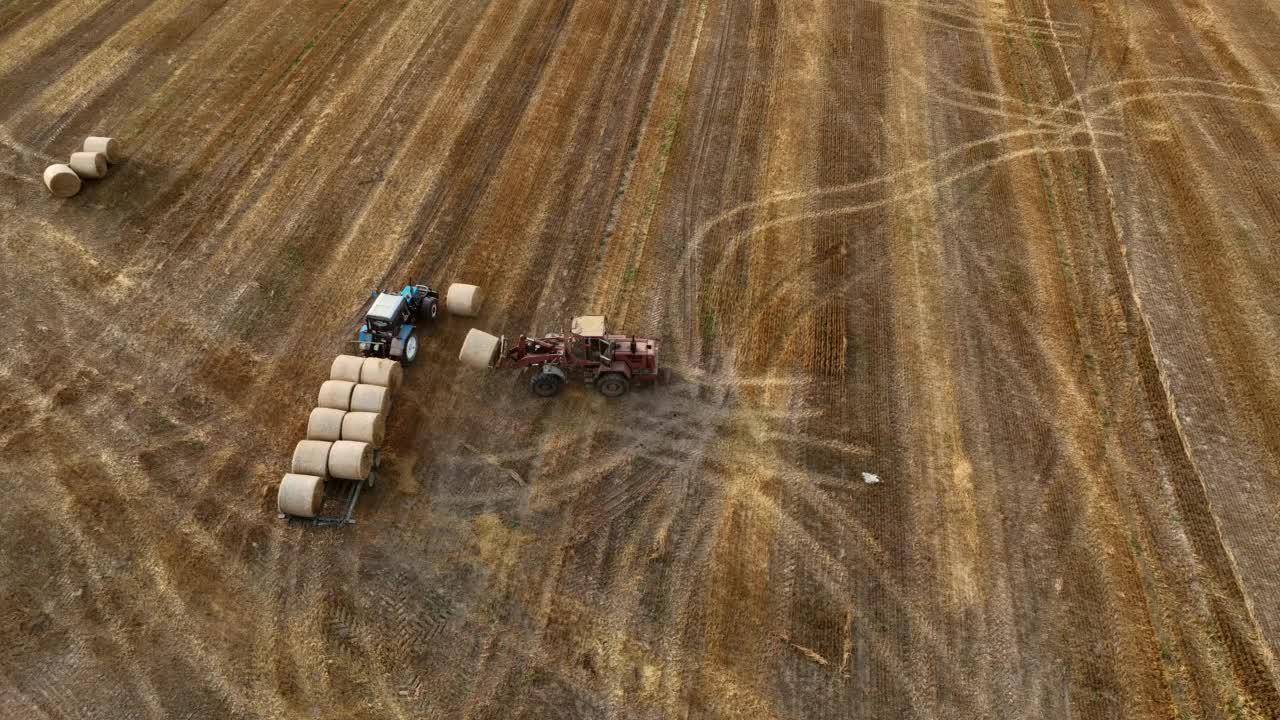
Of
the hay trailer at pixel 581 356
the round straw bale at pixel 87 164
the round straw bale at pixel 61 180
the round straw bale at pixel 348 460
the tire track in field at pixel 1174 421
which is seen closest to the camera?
the tire track in field at pixel 1174 421

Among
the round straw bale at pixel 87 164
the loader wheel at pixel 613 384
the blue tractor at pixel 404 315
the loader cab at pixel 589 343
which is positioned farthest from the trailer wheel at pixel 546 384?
the round straw bale at pixel 87 164

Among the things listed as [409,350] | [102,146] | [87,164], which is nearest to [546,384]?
[409,350]

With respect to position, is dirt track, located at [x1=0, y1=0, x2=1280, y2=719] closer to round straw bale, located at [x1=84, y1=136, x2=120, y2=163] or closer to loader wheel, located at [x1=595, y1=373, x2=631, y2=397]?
loader wheel, located at [x1=595, y1=373, x2=631, y2=397]

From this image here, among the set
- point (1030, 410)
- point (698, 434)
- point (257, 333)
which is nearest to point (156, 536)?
point (257, 333)

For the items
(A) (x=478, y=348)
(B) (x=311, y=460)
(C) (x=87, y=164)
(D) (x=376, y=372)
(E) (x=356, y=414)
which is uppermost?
(C) (x=87, y=164)

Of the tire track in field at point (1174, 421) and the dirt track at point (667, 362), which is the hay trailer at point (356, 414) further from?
the tire track in field at point (1174, 421)

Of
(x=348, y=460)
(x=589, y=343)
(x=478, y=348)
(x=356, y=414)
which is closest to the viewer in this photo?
(x=348, y=460)

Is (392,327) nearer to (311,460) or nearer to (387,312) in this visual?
(387,312)
